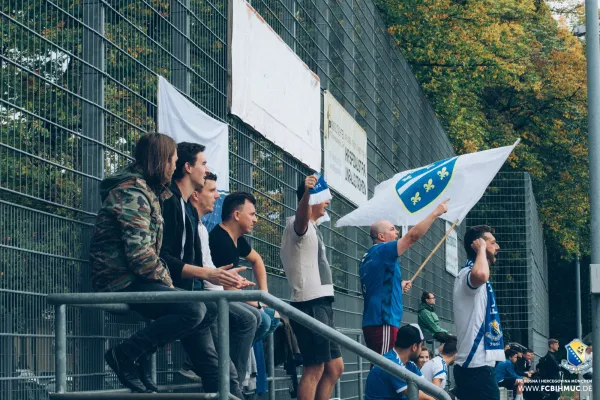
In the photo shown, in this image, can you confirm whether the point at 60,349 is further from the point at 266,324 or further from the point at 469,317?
the point at 469,317

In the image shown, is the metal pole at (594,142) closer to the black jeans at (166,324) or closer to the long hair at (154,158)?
the black jeans at (166,324)

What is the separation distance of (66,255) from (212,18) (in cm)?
319

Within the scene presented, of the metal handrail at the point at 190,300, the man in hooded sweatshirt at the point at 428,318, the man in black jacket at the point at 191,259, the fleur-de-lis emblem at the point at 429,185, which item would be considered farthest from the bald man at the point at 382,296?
the man in hooded sweatshirt at the point at 428,318

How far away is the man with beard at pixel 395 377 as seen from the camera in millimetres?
7094

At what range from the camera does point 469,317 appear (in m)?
8.18

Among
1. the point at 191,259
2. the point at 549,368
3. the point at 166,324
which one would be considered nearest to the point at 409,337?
the point at 191,259

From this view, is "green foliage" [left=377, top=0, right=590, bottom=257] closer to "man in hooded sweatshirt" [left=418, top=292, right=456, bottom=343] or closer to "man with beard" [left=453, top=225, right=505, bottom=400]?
"man in hooded sweatshirt" [left=418, top=292, right=456, bottom=343]

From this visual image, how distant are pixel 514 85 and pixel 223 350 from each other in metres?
31.7

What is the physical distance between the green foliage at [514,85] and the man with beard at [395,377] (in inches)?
825

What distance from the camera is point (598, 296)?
14.0 metres

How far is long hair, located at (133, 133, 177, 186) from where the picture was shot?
5512mm

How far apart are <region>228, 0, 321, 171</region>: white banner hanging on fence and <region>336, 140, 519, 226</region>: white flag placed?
1002 mm

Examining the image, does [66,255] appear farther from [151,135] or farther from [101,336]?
[151,135]

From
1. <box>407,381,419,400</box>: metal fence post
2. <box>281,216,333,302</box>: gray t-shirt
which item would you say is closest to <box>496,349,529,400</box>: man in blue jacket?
<box>281,216,333,302</box>: gray t-shirt
